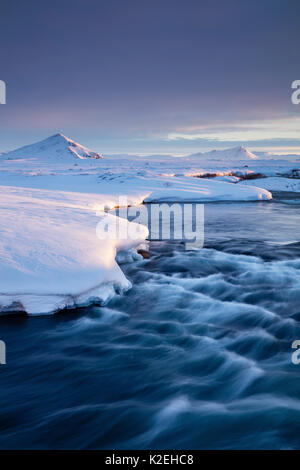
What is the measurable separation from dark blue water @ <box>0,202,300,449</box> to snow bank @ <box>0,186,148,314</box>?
23 cm

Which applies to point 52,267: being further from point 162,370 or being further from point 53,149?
point 53,149

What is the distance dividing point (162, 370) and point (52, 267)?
7.24 ft

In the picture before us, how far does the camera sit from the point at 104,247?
228 inches

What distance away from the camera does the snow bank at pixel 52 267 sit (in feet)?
A: 14.4

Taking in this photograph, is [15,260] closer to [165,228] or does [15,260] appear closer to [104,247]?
[104,247]

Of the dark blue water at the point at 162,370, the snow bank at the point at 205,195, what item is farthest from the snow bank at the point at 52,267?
the snow bank at the point at 205,195

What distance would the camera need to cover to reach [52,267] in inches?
186

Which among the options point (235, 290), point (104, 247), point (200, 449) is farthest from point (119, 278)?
point (200, 449)

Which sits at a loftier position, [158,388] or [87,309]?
[87,309]

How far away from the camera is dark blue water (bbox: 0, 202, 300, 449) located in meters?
2.88

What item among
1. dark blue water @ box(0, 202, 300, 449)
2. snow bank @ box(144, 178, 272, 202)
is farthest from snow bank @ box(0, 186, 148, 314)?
snow bank @ box(144, 178, 272, 202)

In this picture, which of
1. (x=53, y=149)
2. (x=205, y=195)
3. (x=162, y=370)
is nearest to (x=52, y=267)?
(x=162, y=370)

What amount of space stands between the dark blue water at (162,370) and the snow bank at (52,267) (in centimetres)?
23
